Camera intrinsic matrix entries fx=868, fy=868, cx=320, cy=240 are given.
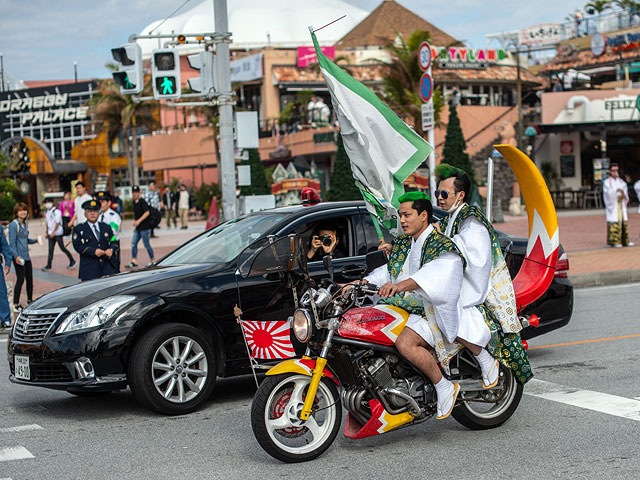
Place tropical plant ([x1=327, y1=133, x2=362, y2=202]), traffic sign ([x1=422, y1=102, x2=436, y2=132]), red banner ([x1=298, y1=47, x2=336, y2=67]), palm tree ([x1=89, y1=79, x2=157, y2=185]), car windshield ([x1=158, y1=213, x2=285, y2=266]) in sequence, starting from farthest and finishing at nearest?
1. palm tree ([x1=89, y1=79, x2=157, y2=185])
2. red banner ([x1=298, y1=47, x2=336, y2=67])
3. tropical plant ([x1=327, y1=133, x2=362, y2=202])
4. traffic sign ([x1=422, y1=102, x2=436, y2=132])
5. car windshield ([x1=158, y1=213, x2=285, y2=266])

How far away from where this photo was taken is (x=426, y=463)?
17.5 ft

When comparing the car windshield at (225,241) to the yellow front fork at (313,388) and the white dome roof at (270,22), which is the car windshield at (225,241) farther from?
the white dome roof at (270,22)

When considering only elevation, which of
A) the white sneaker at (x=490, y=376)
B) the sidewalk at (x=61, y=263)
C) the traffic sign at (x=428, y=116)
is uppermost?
the traffic sign at (x=428, y=116)

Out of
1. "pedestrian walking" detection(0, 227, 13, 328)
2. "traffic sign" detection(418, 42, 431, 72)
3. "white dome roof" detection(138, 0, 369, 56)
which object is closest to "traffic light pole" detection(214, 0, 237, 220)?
"pedestrian walking" detection(0, 227, 13, 328)

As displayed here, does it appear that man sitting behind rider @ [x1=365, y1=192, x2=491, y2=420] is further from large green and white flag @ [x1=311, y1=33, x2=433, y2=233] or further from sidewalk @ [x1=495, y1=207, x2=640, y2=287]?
sidewalk @ [x1=495, y1=207, x2=640, y2=287]

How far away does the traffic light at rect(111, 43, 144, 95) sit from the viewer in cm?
1528

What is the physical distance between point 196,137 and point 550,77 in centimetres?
2208

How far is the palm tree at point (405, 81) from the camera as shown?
113ft

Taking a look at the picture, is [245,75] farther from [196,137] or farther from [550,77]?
[550,77]

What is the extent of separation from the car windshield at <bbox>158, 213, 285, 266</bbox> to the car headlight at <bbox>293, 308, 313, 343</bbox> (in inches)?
86.2

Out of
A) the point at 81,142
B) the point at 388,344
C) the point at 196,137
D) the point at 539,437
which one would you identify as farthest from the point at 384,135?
the point at 81,142

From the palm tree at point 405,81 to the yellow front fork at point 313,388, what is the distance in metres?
29.8

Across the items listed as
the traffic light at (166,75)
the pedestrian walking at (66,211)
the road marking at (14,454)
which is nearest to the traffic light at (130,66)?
the traffic light at (166,75)

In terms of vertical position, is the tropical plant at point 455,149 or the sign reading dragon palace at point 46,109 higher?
the sign reading dragon palace at point 46,109
